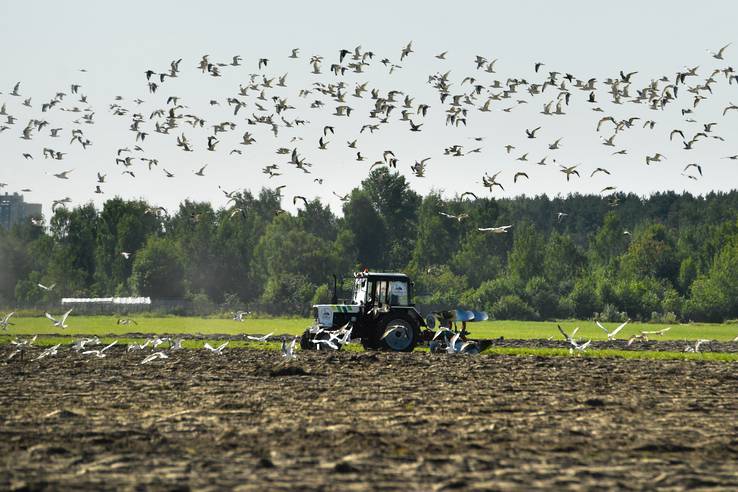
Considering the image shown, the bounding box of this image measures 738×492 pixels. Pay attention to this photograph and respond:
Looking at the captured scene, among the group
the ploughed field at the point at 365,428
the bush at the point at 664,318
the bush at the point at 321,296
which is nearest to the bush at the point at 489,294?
the bush at the point at 321,296

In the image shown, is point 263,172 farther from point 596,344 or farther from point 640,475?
point 640,475

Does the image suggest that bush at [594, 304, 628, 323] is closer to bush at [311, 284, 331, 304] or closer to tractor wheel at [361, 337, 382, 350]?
bush at [311, 284, 331, 304]

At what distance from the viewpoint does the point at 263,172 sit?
51.6m

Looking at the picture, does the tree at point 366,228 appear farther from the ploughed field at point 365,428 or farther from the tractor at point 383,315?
the ploughed field at point 365,428

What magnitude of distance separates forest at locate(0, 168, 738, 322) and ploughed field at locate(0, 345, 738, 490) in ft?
304

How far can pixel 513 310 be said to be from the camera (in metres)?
129

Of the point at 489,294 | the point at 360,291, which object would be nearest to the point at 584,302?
the point at 489,294

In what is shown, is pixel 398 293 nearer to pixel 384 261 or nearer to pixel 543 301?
pixel 543 301

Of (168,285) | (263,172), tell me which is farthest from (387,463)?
(168,285)

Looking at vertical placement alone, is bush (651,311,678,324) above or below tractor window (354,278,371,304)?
above

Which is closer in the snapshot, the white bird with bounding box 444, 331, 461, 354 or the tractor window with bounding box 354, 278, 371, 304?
the white bird with bounding box 444, 331, 461, 354

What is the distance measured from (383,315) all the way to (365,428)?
23937 millimetres

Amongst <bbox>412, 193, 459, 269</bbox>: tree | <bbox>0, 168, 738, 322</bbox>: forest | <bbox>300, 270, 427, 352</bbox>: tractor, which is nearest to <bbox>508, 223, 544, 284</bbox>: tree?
<bbox>0, 168, 738, 322</bbox>: forest

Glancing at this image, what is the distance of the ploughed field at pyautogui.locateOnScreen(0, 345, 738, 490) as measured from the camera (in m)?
16.7
